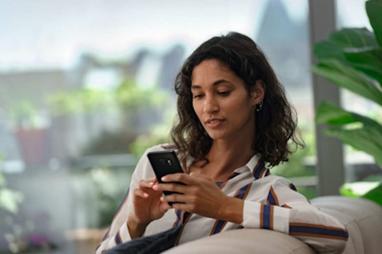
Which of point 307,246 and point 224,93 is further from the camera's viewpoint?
point 224,93

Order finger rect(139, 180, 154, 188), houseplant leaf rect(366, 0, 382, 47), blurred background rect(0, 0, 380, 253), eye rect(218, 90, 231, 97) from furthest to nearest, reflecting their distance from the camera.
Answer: blurred background rect(0, 0, 380, 253)
houseplant leaf rect(366, 0, 382, 47)
eye rect(218, 90, 231, 97)
finger rect(139, 180, 154, 188)

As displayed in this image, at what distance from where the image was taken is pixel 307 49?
159 inches

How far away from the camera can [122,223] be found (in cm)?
208

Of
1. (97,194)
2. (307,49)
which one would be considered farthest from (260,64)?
(97,194)

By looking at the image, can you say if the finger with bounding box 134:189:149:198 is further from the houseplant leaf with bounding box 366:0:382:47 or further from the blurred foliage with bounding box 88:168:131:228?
the blurred foliage with bounding box 88:168:131:228

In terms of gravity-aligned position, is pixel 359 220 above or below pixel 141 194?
below

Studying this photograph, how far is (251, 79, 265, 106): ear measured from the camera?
205 cm

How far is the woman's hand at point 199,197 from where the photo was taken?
68.6 inches

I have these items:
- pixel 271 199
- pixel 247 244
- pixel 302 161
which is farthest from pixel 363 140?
pixel 302 161

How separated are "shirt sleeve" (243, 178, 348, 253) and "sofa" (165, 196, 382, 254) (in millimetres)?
25

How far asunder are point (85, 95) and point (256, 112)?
93.4 inches

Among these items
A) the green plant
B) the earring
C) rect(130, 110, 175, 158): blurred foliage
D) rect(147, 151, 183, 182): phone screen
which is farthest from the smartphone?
rect(130, 110, 175, 158): blurred foliage

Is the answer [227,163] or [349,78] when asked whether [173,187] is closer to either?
[227,163]

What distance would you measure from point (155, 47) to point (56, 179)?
87 cm
